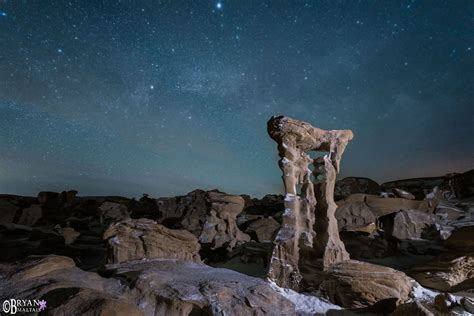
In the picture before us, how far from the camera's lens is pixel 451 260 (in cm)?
1096

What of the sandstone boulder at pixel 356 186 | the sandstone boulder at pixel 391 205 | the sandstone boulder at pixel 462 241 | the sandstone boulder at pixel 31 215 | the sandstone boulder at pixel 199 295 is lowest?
the sandstone boulder at pixel 31 215

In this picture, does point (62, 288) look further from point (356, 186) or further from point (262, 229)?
point (356, 186)

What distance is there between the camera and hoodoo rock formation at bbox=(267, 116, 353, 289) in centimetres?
1012

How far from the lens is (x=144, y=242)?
12.5 meters

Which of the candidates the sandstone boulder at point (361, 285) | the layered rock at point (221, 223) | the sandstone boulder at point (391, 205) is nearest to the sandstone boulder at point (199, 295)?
the sandstone boulder at point (361, 285)

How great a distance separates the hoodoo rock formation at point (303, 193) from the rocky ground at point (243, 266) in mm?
552

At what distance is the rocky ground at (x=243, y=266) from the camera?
24.9 ft

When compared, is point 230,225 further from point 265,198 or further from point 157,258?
point 265,198

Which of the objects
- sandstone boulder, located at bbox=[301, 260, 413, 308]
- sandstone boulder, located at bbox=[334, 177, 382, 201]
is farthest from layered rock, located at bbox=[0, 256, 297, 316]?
sandstone boulder, located at bbox=[334, 177, 382, 201]

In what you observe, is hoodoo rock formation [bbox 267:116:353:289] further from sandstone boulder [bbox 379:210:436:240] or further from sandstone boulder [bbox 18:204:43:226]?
sandstone boulder [bbox 18:204:43:226]

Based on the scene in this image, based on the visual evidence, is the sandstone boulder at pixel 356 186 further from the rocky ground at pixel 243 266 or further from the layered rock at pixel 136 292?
the layered rock at pixel 136 292

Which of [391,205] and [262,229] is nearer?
[262,229]

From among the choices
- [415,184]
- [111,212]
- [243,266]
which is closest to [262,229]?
[243,266]

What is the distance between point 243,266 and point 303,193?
575 centimetres
